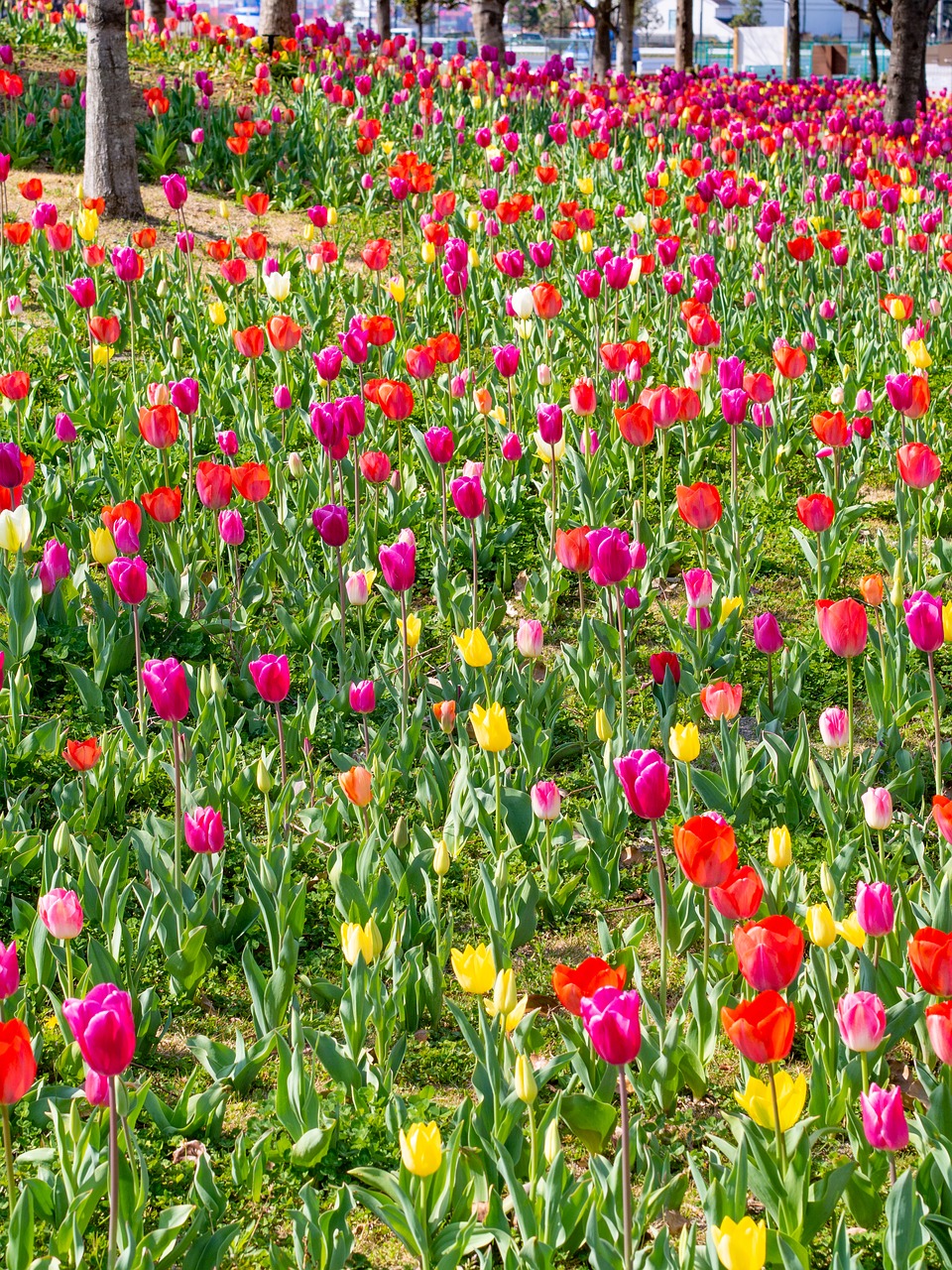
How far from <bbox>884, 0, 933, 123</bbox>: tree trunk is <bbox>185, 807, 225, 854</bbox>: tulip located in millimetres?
13223

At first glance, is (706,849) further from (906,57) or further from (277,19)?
(906,57)

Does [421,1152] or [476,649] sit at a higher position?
[476,649]

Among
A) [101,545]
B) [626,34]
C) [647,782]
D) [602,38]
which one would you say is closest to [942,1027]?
[647,782]

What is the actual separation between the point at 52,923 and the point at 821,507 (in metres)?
2.23

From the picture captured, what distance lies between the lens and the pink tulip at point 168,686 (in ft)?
8.38

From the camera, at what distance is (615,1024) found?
171 centimetres

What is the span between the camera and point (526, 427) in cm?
519

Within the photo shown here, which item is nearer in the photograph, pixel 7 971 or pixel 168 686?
pixel 7 971

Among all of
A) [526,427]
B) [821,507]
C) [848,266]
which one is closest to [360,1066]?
[821,507]

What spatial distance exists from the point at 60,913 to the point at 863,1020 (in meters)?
1.26

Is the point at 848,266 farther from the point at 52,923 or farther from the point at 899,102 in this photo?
the point at 899,102

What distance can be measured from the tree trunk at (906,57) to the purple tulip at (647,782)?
13213mm

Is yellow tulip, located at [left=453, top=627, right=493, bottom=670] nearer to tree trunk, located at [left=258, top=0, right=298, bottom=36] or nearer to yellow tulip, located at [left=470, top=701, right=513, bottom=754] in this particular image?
yellow tulip, located at [left=470, top=701, right=513, bottom=754]

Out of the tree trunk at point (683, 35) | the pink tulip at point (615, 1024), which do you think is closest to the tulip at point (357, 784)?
the pink tulip at point (615, 1024)
